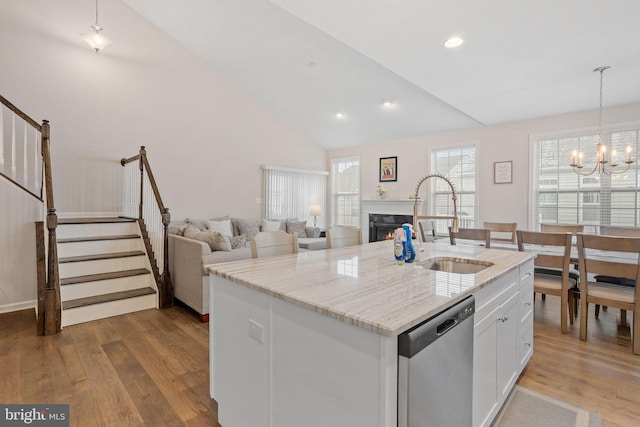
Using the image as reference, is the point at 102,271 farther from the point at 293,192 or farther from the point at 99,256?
the point at 293,192

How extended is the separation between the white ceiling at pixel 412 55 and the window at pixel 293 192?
1.27 meters

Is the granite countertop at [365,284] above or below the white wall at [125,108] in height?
below

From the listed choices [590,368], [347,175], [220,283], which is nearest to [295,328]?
[220,283]

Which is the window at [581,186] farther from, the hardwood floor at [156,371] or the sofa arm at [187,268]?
the sofa arm at [187,268]

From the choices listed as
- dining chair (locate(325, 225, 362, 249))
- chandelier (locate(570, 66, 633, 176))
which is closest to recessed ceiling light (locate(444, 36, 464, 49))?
chandelier (locate(570, 66, 633, 176))

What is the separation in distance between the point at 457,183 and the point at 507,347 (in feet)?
14.7

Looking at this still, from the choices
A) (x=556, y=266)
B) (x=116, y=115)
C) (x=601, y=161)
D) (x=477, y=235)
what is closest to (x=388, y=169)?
(x=477, y=235)

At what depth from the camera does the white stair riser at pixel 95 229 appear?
13.1 feet

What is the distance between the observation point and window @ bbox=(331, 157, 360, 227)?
25.0ft

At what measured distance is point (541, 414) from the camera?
75.8 inches

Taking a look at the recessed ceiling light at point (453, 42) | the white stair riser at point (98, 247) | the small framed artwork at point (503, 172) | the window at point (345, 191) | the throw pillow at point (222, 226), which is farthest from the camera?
the window at point (345, 191)

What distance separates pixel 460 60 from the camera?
3.65 m

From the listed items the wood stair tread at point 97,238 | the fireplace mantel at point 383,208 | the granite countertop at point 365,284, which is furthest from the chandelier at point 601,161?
the wood stair tread at point 97,238

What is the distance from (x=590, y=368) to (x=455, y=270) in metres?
1.37
